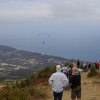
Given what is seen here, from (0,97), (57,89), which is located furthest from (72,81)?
(0,97)

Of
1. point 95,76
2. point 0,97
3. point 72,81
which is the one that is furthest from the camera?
point 95,76

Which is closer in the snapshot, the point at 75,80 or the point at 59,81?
the point at 59,81

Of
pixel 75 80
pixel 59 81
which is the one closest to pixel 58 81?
pixel 59 81

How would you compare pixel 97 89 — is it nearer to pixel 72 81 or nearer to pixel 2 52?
pixel 72 81

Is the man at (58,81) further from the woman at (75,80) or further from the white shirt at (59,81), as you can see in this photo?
the woman at (75,80)

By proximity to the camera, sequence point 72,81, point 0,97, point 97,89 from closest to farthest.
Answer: point 72,81, point 0,97, point 97,89

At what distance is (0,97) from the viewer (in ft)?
29.8

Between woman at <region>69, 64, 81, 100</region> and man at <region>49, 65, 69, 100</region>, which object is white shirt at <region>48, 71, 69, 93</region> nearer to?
man at <region>49, 65, 69, 100</region>

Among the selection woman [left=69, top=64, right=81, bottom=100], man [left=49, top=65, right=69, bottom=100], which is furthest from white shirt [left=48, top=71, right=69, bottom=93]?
woman [left=69, top=64, right=81, bottom=100]

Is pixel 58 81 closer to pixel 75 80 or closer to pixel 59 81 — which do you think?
pixel 59 81

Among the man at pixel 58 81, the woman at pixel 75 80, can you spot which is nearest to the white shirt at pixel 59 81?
the man at pixel 58 81

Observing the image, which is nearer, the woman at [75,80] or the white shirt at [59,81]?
the white shirt at [59,81]

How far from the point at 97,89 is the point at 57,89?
5871 mm

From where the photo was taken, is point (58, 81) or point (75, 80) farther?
point (75, 80)
